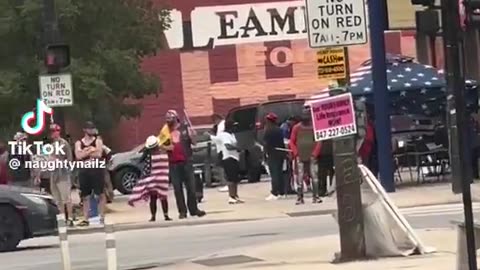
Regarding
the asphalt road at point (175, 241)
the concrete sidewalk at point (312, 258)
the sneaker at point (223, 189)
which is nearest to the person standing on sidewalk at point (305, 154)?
the asphalt road at point (175, 241)

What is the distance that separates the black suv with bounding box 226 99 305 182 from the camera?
31625 mm

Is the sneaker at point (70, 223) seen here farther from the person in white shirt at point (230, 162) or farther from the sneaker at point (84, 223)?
the person in white shirt at point (230, 162)

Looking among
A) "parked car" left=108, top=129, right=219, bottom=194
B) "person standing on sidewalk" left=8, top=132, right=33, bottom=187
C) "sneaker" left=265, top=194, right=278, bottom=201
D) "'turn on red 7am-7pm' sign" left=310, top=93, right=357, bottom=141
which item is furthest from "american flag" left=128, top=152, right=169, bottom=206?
"parked car" left=108, top=129, right=219, bottom=194

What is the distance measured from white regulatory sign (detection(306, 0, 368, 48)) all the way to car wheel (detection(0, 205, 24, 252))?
6904 mm

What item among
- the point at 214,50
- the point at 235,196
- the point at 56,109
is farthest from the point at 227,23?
the point at 56,109

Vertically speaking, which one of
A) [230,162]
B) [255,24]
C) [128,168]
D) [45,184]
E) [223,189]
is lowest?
[223,189]

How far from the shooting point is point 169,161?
2108 centimetres

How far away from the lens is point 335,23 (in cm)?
1305

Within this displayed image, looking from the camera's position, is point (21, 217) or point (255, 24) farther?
point (255, 24)

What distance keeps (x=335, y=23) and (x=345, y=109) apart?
998 millimetres

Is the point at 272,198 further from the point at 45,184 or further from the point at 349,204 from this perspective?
the point at 349,204

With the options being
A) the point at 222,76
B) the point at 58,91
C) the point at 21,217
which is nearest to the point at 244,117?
the point at 222,76

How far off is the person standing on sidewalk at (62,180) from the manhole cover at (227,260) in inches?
252

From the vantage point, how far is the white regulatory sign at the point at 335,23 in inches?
513
